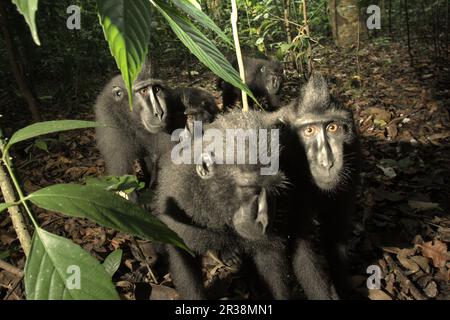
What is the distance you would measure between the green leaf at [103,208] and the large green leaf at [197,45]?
15.5 inches

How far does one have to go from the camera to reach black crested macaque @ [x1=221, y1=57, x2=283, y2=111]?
6.80 metres

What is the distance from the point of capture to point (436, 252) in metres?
3.78

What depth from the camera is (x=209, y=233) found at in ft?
10.4

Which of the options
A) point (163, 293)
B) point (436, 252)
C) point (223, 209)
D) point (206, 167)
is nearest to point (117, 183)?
point (206, 167)

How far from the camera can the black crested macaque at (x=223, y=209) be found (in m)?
2.84

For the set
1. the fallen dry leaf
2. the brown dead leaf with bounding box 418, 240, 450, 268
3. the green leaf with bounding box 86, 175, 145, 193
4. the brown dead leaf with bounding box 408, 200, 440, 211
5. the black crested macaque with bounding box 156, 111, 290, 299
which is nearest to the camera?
the green leaf with bounding box 86, 175, 145, 193

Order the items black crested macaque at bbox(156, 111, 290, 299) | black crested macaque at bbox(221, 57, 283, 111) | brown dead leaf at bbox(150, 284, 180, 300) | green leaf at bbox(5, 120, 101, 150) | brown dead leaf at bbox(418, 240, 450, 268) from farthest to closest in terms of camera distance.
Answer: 1. black crested macaque at bbox(221, 57, 283, 111)
2. brown dead leaf at bbox(418, 240, 450, 268)
3. brown dead leaf at bbox(150, 284, 180, 300)
4. black crested macaque at bbox(156, 111, 290, 299)
5. green leaf at bbox(5, 120, 101, 150)

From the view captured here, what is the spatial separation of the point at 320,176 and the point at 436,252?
1571 millimetres

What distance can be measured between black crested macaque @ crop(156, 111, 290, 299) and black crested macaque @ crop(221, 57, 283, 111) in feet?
12.1

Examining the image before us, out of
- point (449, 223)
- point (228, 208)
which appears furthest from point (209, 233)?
point (449, 223)

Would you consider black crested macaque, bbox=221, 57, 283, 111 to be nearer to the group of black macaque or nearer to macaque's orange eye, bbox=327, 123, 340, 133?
the group of black macaque

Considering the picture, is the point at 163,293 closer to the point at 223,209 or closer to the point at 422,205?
the point at 223,209

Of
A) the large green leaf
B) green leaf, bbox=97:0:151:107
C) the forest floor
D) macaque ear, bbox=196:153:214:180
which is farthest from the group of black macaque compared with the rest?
green leaf, bbox=97:0:151:107
